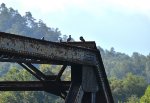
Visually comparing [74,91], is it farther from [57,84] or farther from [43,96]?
[43,96]

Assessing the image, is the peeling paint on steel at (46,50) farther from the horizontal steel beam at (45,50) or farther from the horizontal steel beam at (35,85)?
the horizontal steel beam at (35,85)

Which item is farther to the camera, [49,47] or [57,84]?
[57,84]

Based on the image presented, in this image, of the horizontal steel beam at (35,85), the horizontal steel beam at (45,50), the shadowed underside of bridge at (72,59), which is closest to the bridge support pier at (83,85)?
the shadowed underside of bridge at (72,59)

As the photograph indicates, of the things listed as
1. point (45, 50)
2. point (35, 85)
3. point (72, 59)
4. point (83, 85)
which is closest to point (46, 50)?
point (45, 50)

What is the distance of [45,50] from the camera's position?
13211 millimetres

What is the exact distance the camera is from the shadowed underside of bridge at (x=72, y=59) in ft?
41.6

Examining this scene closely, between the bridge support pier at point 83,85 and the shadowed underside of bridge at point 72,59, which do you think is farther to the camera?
the bridge support pier at point 83,85

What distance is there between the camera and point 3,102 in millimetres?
119438

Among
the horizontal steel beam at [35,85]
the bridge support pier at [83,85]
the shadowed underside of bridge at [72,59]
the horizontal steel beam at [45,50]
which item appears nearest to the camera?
the horizontal steel beam at [45,50]

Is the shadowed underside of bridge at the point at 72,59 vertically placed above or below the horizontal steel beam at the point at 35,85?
above

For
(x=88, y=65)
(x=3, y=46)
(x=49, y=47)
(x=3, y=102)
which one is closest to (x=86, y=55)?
(x=88, y=65)

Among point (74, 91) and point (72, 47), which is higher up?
point (72, 47)

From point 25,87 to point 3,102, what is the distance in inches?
4126

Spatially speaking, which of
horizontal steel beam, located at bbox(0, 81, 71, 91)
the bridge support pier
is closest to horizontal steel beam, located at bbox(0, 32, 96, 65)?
the bridge support pier
